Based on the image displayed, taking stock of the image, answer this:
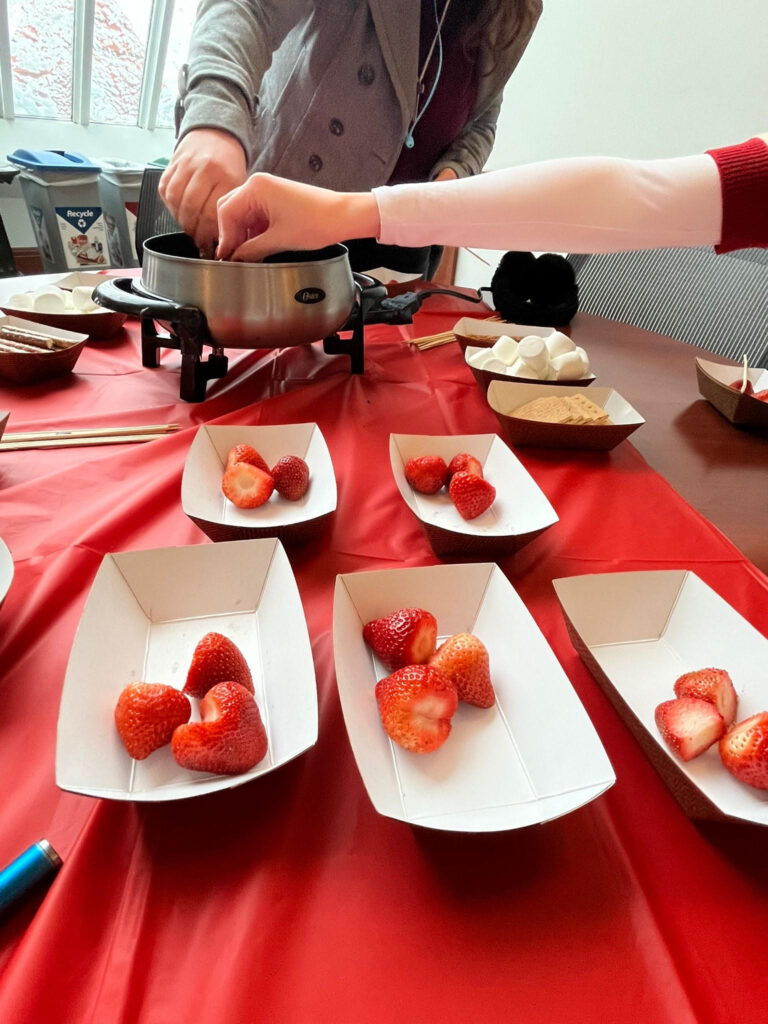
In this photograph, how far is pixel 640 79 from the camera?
2318 mm

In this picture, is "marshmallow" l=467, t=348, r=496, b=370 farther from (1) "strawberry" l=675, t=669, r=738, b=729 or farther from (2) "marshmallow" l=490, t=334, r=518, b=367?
(1) "strawberry" l=675, t=669, r=738, b=729

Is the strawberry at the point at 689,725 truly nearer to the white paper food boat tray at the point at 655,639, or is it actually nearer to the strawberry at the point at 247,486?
the white paper food boat tray at the point at 655,639

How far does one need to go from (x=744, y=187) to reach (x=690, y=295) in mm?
1098

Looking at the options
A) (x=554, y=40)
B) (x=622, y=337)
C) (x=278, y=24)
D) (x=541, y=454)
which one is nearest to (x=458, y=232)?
(x=541, y=454)

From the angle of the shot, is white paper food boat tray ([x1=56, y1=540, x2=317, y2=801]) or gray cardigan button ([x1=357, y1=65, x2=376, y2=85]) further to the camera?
gray cardigan button ([x1=357, y1=65, x2=376, y2=85])

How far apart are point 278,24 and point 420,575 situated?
998 mm

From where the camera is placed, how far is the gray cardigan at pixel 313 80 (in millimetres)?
875

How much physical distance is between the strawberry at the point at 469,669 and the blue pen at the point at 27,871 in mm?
273

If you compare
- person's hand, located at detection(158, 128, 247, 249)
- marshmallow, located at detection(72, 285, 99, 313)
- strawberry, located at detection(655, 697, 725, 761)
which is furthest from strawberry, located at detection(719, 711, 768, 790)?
marshmallow, located at detection(72, 285, 99, 313)

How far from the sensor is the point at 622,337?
54.2 inches

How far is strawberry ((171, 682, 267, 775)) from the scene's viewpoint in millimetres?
366

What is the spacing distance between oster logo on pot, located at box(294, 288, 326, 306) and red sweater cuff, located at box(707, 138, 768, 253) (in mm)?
487

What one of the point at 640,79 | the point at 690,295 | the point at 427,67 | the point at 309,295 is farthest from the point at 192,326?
the point at 640,79

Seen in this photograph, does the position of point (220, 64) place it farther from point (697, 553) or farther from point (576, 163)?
point (697, 553)
